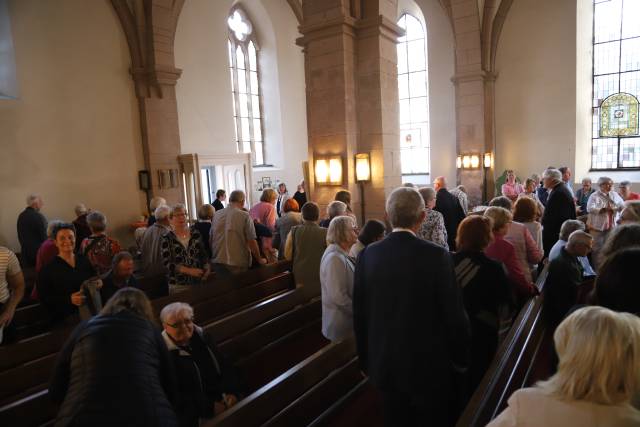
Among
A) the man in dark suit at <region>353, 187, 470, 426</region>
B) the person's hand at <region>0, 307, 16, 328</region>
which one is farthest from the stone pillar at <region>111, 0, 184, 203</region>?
the man in dark suit at <region>353, 187, 470, 426</region>

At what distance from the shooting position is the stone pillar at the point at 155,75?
10055 millimetres

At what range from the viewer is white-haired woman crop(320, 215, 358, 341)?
328 centimetres

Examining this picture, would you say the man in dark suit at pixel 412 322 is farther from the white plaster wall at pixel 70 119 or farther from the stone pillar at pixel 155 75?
the stone pillar at pixel 155 75

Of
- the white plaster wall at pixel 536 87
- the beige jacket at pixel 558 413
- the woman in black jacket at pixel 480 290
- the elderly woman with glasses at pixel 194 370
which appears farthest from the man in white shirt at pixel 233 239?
the white plaster wall at pixel 536 87

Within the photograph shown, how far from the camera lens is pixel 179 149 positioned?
11.0m

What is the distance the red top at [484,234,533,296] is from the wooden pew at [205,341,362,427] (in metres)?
1.35

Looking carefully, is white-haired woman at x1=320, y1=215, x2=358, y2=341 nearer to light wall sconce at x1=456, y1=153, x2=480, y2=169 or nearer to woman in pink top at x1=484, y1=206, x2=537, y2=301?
woman in pink top at x1=484, y1=206, x2=537, y2=301

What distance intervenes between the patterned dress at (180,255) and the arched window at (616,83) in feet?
A: 43.8

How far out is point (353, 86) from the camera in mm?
7555

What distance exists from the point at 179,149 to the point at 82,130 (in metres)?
2.19

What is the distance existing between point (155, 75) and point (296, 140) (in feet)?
18.3

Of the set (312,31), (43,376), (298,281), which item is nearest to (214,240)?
(298,281)

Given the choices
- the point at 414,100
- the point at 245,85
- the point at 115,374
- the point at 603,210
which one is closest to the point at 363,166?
the point at 603,210

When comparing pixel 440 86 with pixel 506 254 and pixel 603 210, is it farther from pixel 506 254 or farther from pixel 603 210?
pixel 506 254
